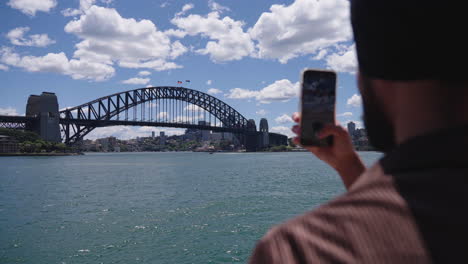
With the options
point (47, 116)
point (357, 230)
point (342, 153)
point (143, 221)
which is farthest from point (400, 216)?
point (47, 116)

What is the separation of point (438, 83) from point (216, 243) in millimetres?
9890

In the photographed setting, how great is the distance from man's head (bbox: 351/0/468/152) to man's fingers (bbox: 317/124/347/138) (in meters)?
0.72

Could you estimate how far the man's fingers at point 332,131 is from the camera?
150 centimetres

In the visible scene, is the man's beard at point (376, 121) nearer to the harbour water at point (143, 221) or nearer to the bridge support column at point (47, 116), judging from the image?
the harbour water at point (143, 221)

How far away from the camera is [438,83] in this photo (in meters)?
0.66

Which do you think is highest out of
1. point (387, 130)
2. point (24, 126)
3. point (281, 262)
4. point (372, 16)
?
point (24, 126)

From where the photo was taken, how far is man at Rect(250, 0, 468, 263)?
574 mm

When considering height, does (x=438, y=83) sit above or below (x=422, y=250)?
above

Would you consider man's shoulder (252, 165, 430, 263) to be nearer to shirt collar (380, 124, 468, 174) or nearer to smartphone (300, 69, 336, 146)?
shirt collar (380, 124, 468, 174)

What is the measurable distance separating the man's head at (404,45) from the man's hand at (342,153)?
Answer: 721 millimetres

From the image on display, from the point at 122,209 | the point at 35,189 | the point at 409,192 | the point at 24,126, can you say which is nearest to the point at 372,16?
the point at 409,192

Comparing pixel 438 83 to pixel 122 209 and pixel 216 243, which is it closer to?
pixel 216 243

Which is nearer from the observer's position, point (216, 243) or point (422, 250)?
point (422, 250)

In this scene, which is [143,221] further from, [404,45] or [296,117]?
[404,45]
